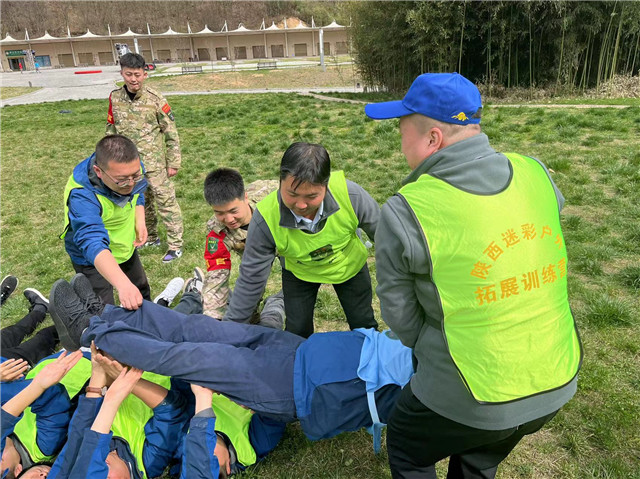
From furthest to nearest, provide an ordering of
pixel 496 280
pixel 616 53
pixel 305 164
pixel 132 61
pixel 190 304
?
pixel 616 53 < pixel 132 61 < pixel 190 304 < pixel 305 164 < pixel 496 280

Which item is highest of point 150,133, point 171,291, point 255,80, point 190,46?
point 190,46

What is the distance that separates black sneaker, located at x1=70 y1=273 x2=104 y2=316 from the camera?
3.20 m

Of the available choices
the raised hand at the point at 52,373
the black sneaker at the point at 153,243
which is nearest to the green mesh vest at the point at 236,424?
the raised hand at the point at 52,373

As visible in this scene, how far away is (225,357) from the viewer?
2492 mm

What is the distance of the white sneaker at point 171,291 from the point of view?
3.92 meters

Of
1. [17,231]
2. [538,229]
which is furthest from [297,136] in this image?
[538,229]

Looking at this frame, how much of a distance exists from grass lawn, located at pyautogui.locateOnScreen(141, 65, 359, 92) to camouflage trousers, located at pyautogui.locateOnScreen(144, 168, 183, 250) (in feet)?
71.0

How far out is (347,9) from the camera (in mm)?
18281

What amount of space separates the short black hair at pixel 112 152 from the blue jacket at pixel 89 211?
18 cm

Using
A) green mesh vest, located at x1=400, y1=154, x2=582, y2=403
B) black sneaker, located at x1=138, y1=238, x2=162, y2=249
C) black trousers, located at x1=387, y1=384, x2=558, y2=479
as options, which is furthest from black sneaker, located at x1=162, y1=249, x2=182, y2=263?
green mesh vest, located at x1=400, y1=154, x2=582, y2=403

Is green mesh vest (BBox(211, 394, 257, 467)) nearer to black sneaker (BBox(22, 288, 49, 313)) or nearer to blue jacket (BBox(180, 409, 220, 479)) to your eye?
blue jacket (BBox(180, 409, 220, 479))

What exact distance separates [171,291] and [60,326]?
104cm

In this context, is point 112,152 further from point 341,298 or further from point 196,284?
point 341,298

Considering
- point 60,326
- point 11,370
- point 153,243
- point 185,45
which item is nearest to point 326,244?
point 60,326
